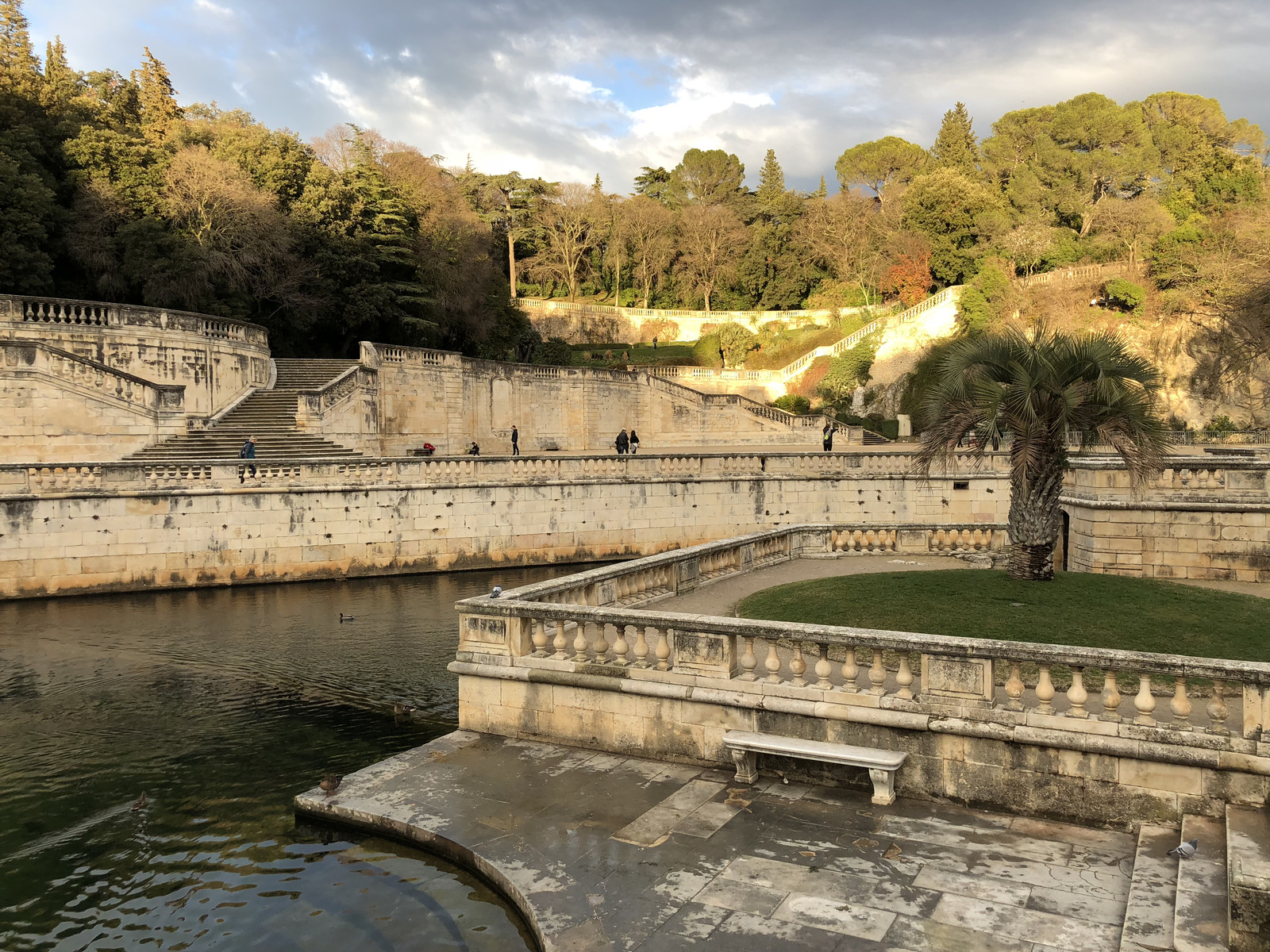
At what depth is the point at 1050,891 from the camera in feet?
17.8

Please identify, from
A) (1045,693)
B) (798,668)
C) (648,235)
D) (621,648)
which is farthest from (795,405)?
(1045,693)

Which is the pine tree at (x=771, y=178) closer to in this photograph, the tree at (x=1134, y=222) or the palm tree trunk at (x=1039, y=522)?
the tree at (x=1134, y=222)

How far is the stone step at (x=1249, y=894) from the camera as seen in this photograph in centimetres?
452

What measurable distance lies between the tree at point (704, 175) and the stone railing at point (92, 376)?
5768cm

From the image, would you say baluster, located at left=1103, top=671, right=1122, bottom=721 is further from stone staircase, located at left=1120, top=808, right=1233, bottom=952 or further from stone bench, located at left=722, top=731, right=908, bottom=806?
stone bench, located at left=722, top=731, right=908, bottom=806

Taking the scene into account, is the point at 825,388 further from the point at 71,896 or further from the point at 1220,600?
the point at 71,896

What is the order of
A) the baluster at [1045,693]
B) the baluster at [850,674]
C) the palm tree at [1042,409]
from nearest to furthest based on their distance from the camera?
the baluster at [1045,693] → the baluster at [850,674] → the palm tree at [1042,409]

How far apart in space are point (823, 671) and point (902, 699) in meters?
0.63

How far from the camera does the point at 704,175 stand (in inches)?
3073

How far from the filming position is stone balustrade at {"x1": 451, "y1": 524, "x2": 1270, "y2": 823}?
616 cm

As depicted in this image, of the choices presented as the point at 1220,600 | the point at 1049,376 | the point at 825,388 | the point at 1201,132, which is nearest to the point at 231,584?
the point at 1049,376

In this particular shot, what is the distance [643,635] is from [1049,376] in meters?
6.53

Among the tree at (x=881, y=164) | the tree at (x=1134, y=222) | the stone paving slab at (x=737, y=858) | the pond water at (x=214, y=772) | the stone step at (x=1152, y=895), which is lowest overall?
the pond water at (x=214, y=772)

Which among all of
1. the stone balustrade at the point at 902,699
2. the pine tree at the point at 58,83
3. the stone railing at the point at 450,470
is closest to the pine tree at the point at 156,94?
the pine tree at the point at 58,83
